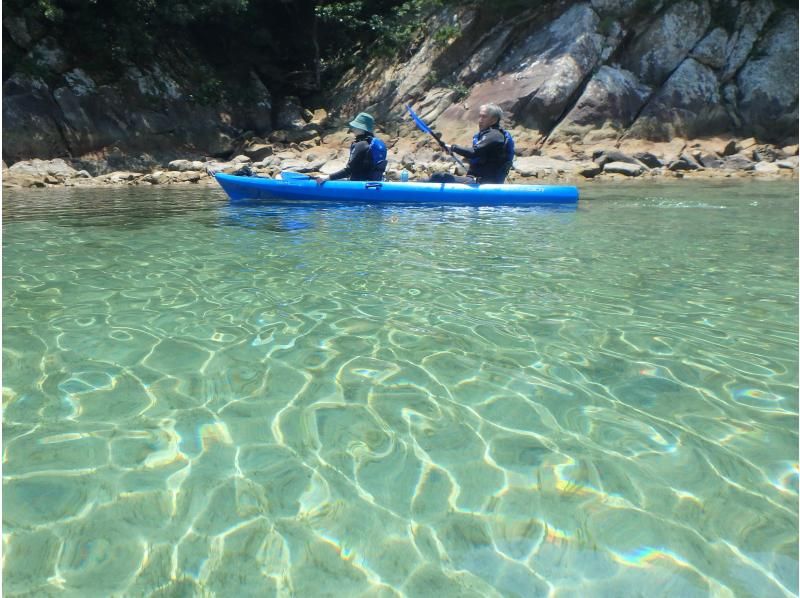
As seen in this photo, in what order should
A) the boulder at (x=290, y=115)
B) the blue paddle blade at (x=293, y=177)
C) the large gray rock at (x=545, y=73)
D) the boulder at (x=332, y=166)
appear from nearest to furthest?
1. the blue paddle blade at (x=293, y=177)
2. the boulder at (x=332, y=166)
3. the large gray rock at (x=545, y=73)
4. the boulder at (x=290, y=115)

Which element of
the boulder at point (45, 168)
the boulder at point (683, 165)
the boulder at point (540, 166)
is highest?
the boulder at point (683, 165)

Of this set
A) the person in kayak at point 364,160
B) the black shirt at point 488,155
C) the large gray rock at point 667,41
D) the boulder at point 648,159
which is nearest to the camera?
the black shirt at point 488,155

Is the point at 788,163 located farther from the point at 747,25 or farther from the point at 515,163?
the point at 515,163

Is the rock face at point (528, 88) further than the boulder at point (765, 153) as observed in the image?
Yes

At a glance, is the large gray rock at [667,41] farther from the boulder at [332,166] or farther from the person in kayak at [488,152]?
the person in kayak at [488,152]

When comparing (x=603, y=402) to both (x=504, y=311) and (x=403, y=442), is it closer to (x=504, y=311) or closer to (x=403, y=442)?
(x=403, y=442)

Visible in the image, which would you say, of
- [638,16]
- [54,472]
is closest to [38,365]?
[54,472]

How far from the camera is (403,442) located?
7.26 feet

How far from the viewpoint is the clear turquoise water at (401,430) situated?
165 cm

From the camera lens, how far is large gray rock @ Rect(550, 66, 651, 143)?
16656 mm

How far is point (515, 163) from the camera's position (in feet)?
49.5

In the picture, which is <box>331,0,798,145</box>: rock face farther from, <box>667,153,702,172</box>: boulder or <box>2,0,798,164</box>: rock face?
<box>667,153,702,172</box>: boulder

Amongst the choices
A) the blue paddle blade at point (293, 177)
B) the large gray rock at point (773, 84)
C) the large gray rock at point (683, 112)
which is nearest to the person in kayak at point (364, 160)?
the blue paddle blade at point (293, 177)

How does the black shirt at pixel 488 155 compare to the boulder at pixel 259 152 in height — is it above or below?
above
